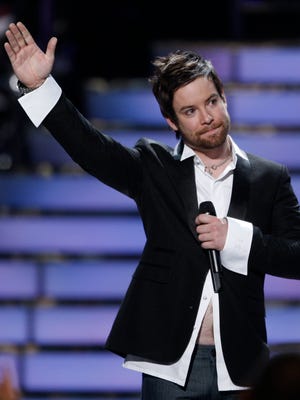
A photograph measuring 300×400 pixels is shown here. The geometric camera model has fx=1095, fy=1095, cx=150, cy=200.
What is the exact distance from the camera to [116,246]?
5.01 m

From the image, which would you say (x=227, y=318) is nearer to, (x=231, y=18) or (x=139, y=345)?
(x=139, y=345)

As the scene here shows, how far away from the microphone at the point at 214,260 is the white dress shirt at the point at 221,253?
0.05m

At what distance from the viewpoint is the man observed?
9.27 feet

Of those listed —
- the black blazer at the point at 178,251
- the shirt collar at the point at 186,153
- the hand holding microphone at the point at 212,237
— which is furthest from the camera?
the shirt collar at the point at 186,153

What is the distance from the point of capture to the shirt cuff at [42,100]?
2.81 meters

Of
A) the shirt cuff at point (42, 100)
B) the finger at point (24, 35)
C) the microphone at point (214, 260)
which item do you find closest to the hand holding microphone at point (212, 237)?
the microphone at point (214, 260)

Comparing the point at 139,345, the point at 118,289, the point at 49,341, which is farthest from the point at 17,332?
the point at 139,345

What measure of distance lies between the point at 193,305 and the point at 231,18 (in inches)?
136

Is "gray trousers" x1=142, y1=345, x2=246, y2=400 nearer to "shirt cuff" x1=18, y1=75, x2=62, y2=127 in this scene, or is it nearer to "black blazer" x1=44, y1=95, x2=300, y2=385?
"black blazer" x1=44, y1=95, x2=300, y2=385

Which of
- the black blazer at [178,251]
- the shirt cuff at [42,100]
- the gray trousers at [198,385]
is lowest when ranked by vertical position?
the gray trousers at [198,385]

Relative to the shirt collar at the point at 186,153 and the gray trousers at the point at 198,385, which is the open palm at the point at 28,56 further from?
the gray trousers at the point at 198,385

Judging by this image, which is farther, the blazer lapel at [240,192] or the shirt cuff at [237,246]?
the blazer lapel at [240,192]

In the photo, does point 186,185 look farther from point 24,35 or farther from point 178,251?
point 24,35

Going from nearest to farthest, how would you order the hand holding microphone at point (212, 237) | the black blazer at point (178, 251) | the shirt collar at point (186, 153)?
the hand holding microphone at point (212, 237)
the black blazer at point (178, 251)
the shirt collar at point (186, 153)
